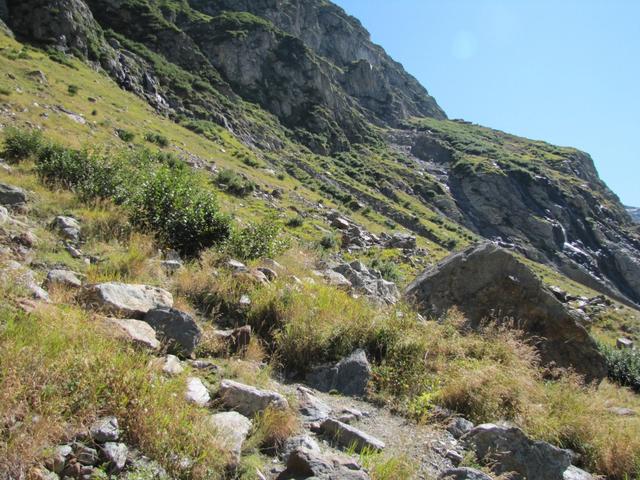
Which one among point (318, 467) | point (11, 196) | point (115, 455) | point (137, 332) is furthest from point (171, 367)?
point (11, 196)

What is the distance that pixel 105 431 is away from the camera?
282cm

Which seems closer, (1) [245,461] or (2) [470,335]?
(1) [245,461]

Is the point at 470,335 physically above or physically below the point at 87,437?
above

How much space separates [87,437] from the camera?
9.15 ft

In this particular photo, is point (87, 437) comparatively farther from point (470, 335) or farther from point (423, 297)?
point (423, 297)

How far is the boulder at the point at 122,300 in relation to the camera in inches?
189

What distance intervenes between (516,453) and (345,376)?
199 cm

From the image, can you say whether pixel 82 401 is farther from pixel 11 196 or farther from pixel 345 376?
pixel 11 196

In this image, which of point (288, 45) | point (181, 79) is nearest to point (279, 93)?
point (288, 45)

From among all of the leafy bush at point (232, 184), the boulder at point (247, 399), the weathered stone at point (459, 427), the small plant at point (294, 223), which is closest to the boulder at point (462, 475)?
the weathered stone at point (459, 427)

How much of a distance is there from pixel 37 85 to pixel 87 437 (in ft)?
109

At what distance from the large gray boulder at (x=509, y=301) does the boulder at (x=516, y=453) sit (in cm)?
471

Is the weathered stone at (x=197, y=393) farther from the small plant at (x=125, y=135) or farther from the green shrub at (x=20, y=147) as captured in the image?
the small plant at (x=125, y=135)

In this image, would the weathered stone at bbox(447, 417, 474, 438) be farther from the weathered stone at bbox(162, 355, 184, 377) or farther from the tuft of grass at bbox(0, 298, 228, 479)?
the weathered stone at bbox(162, 355, 184, 377)
